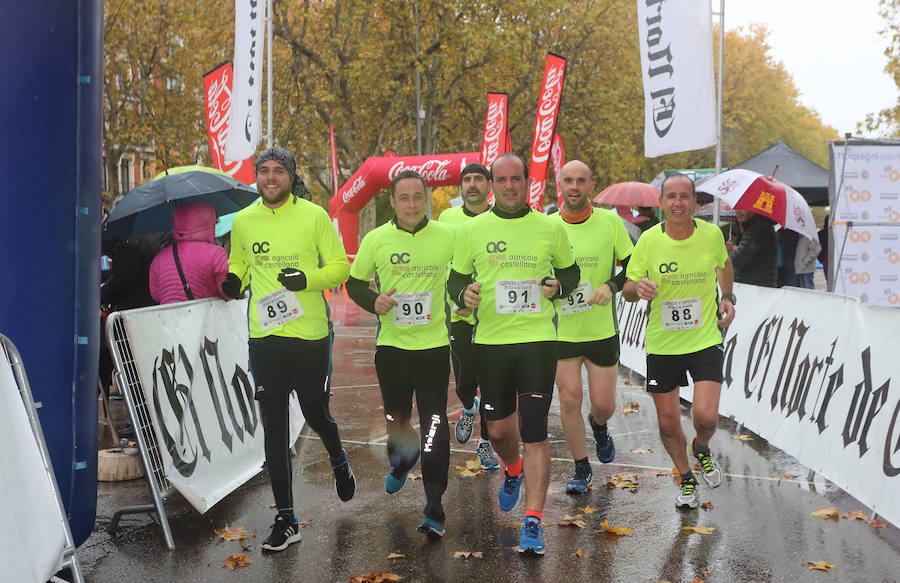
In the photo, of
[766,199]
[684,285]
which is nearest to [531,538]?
[684,285]

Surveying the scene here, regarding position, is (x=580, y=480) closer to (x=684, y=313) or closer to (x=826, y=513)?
(x=684, y=313)

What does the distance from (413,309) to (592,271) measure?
1450mm

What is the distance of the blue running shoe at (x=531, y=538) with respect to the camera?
5.14 metres

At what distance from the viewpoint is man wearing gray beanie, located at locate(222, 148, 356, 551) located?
554 cm

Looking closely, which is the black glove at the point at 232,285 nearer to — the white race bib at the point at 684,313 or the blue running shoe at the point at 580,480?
the blue running shoe at the point at 580,480

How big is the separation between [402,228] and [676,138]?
6.30m

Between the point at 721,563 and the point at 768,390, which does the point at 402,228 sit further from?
the point at 768,390

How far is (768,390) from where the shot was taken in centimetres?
817

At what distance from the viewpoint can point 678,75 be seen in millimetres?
11367

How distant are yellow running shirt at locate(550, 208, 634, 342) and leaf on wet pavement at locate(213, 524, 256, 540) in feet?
8.01

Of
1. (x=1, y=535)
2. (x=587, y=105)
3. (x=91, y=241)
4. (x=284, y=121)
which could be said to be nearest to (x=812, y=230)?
(x=91, y=241)

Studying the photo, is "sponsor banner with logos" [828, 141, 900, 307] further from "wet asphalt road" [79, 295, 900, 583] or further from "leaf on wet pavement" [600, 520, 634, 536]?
"leaf on wet pavement" [600, 520, 634, 536]

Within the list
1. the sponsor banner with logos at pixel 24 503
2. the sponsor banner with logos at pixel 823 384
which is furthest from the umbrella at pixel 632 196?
the sponsor banner with logos at pixel 24 503

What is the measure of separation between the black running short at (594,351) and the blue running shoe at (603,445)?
2.02ft
